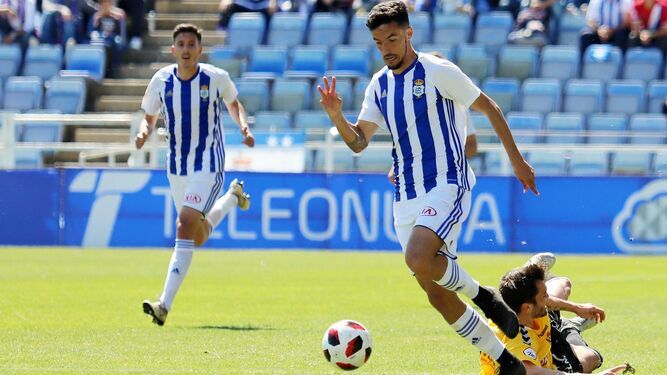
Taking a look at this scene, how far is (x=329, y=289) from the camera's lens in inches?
577

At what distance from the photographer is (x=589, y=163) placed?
70.2ft

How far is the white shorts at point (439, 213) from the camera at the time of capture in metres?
7.68

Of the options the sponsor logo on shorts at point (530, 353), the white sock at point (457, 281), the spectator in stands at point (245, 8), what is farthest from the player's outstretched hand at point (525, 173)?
the spectator in stands at point (245, 8)

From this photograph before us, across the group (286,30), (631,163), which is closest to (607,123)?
(631,163)

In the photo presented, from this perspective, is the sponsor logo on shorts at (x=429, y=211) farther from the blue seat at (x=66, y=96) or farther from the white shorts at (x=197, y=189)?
the blue seat at (x=66, y=96)

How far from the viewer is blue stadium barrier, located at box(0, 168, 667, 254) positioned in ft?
66.4

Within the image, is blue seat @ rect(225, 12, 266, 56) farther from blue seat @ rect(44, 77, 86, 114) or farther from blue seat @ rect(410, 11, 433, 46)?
blue seat @ rect(410, 11, 433, 46)

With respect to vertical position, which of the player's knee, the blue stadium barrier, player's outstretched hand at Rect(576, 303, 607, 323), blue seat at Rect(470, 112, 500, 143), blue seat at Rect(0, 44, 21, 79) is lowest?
the blue stadium barrier

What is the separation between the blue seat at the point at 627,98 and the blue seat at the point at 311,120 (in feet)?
16.7

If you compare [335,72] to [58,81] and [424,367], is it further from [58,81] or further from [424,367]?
[424,367]

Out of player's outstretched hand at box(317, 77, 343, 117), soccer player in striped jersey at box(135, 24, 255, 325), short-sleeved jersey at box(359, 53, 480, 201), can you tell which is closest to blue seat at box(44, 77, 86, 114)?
soccer player in striped jersey at box(135, 24, 255, 325)

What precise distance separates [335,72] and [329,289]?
10704 millimetres

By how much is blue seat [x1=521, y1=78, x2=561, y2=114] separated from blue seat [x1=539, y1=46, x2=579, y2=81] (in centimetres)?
69

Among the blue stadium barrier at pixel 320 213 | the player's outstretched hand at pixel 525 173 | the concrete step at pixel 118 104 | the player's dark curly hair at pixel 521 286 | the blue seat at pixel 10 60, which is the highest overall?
the player's outstretched hand at pixel 525 173
